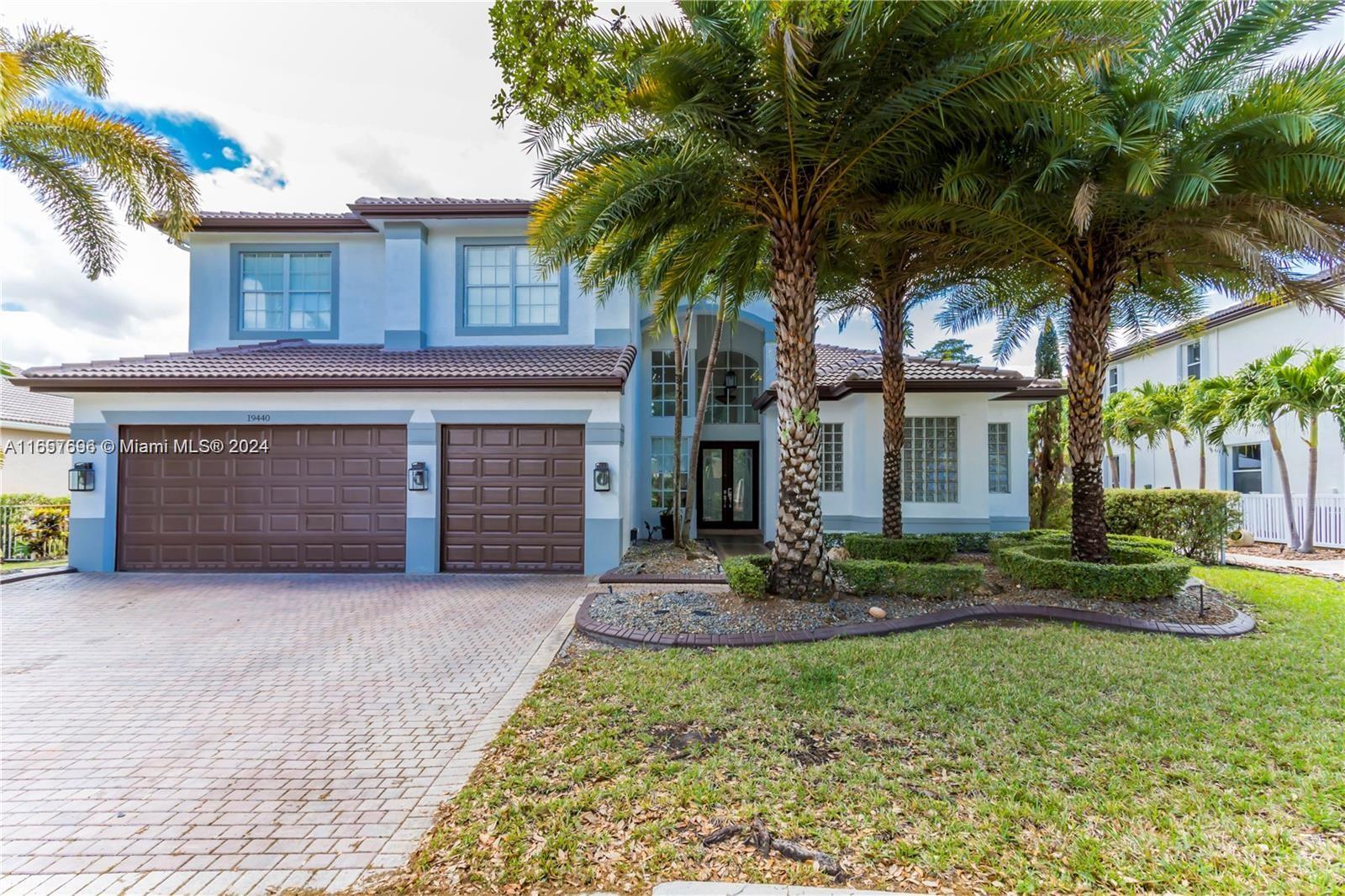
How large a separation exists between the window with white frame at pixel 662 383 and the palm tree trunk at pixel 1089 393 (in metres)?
9.52

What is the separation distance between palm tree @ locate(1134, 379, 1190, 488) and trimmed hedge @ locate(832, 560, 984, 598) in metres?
13.2

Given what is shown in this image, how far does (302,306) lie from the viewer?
1395cm

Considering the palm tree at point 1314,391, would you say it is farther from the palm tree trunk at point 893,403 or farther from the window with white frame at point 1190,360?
the palm tree trunk at point 893,403

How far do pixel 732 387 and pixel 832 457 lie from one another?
4256mm

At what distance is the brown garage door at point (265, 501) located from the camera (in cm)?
1113

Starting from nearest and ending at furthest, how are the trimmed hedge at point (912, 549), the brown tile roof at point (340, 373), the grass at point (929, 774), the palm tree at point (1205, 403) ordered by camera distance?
1. the grass at point (929, 774)
2. the trimmed hedge at point (912, 549)
3. the brown tile roof at point (340, 373)
4. the palm tree at point (1205, 403)

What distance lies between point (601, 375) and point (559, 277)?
4016 millimetres

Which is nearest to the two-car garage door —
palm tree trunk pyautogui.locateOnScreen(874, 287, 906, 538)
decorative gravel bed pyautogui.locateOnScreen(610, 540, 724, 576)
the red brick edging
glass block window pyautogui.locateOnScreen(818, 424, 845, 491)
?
decorative gravel bed pyautogui.locateOnScreen(610, 540, 724, 576)

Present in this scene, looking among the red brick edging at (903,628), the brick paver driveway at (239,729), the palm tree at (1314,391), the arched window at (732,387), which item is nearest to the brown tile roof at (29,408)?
the brick paver driveway at (239,729)

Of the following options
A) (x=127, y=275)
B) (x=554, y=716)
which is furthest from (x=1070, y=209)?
(x=127, y=275)

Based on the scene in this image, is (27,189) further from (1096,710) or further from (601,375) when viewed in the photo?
(1096,710)

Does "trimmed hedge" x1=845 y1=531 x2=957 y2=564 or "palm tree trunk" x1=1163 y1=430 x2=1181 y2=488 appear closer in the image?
"trimmed hedge" x1=845 y1=531 x2=957 y2=564

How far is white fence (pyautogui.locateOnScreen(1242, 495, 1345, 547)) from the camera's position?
42.6ft

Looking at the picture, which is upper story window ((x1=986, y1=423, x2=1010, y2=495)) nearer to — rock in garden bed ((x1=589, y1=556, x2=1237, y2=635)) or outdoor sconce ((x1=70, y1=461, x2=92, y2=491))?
rock in garden bed ((x1=589, y1=556, x2=1237, y2=635))
